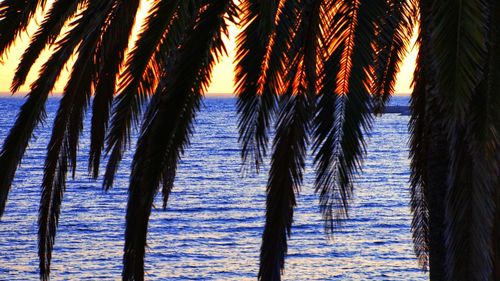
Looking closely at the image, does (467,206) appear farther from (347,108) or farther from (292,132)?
(292,132)

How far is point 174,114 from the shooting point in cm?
598

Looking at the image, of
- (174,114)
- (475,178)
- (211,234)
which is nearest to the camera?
(475,178)

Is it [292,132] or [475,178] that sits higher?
[292,132]

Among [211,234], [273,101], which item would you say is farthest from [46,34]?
[211,234]

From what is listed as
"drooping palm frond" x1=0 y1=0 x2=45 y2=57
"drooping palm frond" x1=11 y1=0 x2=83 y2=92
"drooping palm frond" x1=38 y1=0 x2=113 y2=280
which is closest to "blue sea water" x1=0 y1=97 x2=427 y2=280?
"drooping palm frond" x1=38 y1=0 x2=113 y2=280

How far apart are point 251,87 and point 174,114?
58 centimetres

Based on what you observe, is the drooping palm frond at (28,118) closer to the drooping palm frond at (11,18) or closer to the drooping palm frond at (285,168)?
the drooping palm frond at (11,18)

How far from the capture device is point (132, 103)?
635cm

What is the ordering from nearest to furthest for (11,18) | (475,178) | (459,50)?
(459,50), (475,178), (11,18)

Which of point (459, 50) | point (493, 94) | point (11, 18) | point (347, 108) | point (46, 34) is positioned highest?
point (11, 18)

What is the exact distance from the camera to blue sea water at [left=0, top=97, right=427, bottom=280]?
961 inches

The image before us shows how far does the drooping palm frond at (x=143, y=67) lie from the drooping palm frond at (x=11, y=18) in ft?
2.73

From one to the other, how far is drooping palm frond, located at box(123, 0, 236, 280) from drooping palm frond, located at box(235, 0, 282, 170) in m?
0.16

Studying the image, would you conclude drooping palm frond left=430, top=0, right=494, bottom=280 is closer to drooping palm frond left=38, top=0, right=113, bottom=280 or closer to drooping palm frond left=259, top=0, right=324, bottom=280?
drooping palm frond left=259, top=0, right=324, bottom=280
